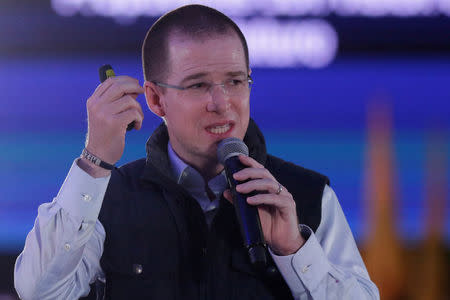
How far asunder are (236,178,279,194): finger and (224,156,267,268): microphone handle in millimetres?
17

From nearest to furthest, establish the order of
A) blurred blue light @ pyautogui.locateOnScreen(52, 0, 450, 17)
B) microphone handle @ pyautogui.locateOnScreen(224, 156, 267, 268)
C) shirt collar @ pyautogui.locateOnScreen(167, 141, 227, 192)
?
microphone handle @ pyautogui.locateOnScreen(224, 156, 267, 268) < shirt collar @ pyautogui.locateOnScreen(167, 141, 227, 192) < blurred blue light @ pyautogui.locateOnScreen(52, 0, 450, 17)

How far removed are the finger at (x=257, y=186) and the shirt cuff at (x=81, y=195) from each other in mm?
311

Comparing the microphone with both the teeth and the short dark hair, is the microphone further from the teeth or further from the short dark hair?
the short dark hair

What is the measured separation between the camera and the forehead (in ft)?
4.66

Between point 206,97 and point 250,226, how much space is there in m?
0.38

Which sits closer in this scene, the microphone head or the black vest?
the microphone head

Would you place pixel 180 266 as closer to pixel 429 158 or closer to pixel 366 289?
pixel 366 289

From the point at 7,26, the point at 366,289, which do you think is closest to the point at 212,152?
the point at 366,289

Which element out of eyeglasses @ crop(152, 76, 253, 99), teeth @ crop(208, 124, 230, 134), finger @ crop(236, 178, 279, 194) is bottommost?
finger @ crop(236, 178, 279, 194)

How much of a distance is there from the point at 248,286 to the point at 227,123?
372 millimetres

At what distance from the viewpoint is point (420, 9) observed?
2805 millimetres

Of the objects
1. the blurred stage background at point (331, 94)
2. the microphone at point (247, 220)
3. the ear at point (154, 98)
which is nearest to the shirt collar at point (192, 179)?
the ear at point (154, 98)

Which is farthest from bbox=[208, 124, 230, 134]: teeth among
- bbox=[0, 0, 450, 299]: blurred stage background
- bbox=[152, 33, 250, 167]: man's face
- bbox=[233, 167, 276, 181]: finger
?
bbox=[0, 0, 450, 299]: blurred stage background

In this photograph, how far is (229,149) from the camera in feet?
4.25
